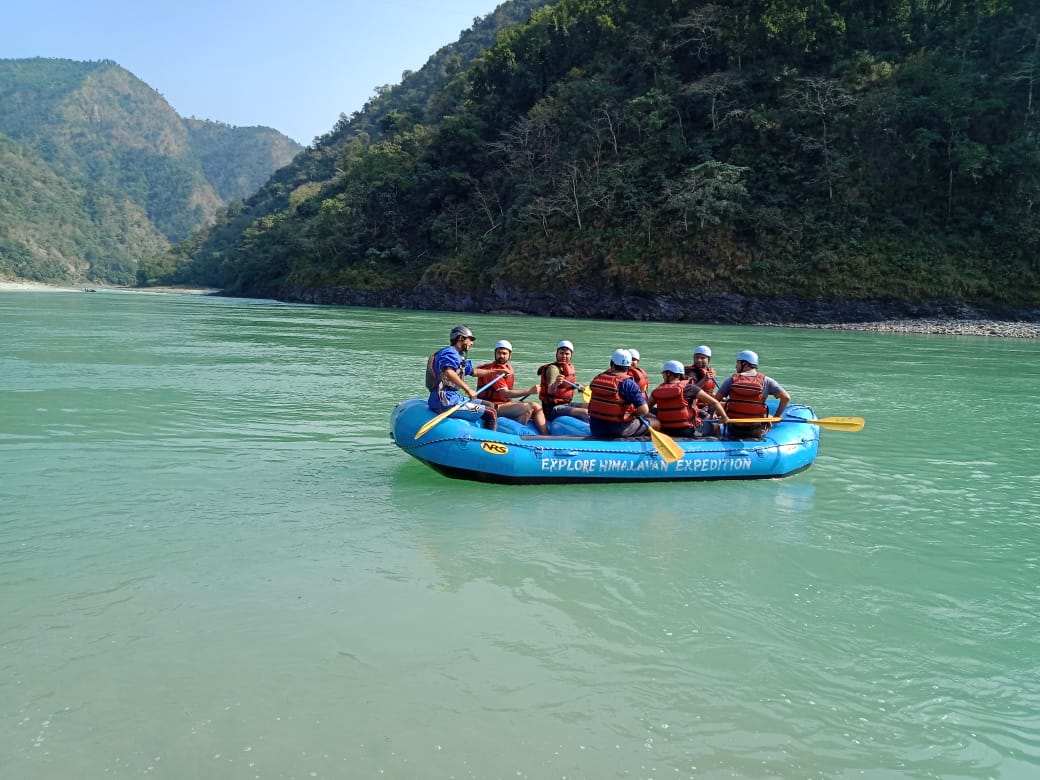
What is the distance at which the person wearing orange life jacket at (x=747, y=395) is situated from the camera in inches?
329

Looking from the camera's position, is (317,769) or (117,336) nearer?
(317,769)

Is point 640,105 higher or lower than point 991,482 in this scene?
higher

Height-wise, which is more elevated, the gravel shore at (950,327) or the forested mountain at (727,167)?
the forested mountain at (727,167)

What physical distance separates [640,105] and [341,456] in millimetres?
40255

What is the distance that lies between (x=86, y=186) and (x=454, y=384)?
6455 inches

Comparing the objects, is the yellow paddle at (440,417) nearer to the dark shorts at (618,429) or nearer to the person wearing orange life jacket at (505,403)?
the person wearing orange life jacket at (505,403)

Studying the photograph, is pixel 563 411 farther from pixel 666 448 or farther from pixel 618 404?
pixel 666 448

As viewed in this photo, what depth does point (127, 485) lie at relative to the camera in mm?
7137

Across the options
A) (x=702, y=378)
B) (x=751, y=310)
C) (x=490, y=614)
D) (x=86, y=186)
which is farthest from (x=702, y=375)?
(x=86, y=186)

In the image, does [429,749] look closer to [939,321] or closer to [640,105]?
[939,321]

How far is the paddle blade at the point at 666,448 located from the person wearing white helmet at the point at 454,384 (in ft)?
5.45

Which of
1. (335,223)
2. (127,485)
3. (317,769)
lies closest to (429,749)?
(317,769)

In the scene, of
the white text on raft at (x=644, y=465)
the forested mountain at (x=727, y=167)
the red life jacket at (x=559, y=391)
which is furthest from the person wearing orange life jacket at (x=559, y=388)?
the forested mountain at (x=727, y=167)

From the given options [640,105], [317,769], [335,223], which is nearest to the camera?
[317,769]
